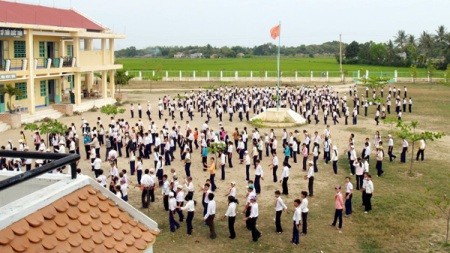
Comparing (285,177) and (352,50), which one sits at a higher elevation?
(352,50)

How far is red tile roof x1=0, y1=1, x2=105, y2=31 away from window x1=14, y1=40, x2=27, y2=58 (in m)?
1.25

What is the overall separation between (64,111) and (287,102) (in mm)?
13724

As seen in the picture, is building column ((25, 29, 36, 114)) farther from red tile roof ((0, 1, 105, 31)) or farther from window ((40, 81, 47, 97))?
window ((40, 81, 47, 97))

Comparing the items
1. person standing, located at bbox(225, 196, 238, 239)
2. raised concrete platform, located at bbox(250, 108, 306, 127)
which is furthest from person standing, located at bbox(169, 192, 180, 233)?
raised concrete platform, located at bbox(250, 108, 306, 127)

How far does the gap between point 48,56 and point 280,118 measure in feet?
47.1

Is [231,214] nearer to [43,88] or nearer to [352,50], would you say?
[43,88]

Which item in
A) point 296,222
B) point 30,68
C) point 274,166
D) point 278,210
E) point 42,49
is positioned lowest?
point 296,222

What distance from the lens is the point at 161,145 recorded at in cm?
1820

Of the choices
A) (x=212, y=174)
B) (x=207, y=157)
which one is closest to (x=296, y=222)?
(x=212, y=174)

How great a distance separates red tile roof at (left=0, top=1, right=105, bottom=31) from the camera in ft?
86.1

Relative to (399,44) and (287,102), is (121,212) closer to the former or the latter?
(287,102)

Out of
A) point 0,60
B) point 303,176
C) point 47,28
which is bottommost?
point 303,176

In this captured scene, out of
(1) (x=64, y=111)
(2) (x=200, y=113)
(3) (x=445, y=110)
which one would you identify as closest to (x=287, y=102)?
(2) (x=200, y=113)

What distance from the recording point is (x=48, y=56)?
29.6m
